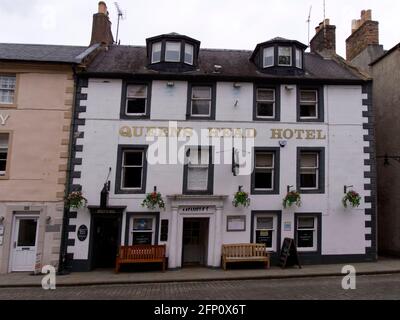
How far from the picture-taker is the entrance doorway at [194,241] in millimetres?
14484

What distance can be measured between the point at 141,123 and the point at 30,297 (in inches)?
298

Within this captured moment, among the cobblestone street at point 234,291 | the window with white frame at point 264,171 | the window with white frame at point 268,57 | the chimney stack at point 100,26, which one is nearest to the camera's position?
the cobblestone street at point 234,291

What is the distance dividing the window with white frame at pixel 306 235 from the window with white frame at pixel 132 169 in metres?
7.02

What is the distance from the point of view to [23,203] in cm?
1343

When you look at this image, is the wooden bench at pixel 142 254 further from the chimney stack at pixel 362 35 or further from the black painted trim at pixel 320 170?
the chimney stack at pixel 362 35

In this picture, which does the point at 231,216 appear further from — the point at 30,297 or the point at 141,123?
the point at 30,297

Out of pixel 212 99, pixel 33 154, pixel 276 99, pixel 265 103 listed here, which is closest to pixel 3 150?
pixel 33 154

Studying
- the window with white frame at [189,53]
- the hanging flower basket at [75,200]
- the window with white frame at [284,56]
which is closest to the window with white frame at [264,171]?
the window with white frame at [284,56]

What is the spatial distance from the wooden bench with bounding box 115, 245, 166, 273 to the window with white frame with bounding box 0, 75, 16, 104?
7846mm

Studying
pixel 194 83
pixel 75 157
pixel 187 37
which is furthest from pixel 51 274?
pixel 187 37

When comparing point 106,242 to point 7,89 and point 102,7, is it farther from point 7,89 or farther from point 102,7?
point 102,7

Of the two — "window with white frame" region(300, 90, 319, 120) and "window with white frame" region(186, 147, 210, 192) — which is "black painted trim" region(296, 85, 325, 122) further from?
"window with white frame" region(186, 147, 210, 192)

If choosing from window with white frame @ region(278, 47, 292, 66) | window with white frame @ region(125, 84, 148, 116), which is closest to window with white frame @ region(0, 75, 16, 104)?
window with white frame @ region(125, 84, 148, 116)

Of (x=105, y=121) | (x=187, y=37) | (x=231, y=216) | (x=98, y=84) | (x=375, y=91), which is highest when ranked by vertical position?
(x=187, y=37)
